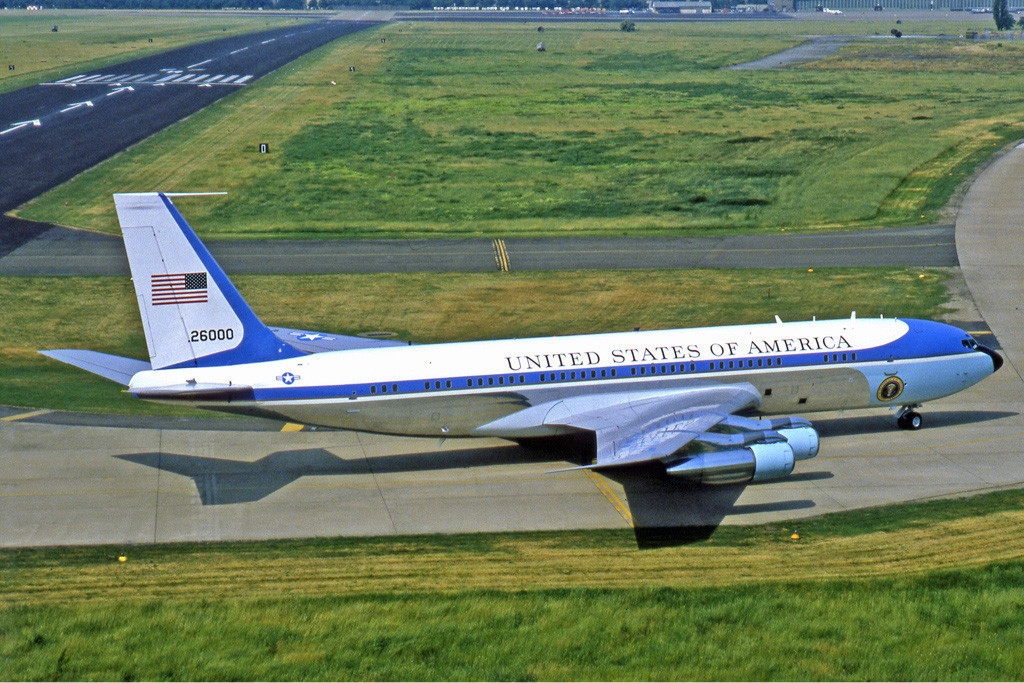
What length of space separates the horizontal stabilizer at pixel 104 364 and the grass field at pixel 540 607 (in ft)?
20.9

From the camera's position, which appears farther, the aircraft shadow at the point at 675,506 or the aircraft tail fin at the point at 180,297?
the aircraft shadow at the point at 675,506

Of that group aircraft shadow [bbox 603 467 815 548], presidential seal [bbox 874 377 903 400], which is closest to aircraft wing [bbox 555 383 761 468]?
aircraft shadow [bbox 603 467 815 548]

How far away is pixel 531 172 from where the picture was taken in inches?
4031

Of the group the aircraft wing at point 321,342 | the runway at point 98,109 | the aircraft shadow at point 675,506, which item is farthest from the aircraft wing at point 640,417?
the runway at point 98,109

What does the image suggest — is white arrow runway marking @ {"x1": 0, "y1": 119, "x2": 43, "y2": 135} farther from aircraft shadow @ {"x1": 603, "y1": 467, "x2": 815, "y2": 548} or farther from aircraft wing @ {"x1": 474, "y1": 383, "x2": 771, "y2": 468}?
aircraft shadow @ {"x1": 603, "y1": 467, "x2": 815, "y2": 548}

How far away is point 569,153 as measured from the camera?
363ft

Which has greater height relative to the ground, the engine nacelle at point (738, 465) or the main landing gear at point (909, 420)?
the engine nacelle at point (738, 465)

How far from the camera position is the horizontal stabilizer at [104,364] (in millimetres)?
39034

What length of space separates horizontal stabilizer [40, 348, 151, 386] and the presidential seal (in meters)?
28.1

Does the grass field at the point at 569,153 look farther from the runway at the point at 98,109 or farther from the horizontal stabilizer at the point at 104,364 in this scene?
the horizontal stabilizer at the point at 104,364

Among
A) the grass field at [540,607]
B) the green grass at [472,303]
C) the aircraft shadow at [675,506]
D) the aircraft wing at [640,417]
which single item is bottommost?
the aircraft shadow at [675,506]

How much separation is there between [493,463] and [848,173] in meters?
66.0

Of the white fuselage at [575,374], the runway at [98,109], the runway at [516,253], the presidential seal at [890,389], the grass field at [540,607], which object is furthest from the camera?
the runway at [98,109]

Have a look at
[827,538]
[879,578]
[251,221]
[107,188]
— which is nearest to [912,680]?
[879,578]
